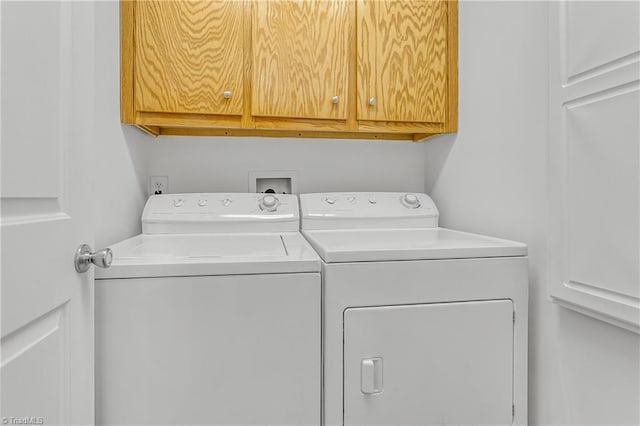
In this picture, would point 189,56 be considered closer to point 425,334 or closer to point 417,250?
point 417,250

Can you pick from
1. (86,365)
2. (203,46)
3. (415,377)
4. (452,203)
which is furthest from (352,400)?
(203,46)

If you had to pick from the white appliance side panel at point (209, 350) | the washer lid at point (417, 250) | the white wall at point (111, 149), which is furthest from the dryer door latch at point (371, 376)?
the white wall at point (111, 149)

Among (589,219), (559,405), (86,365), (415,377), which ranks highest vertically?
(589,219)

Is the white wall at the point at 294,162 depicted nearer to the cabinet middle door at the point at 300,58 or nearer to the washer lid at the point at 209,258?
the cabinet middle door at the point at 300,58

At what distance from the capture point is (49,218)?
2.37 ft

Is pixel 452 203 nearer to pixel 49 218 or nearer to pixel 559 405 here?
pixel 559 405

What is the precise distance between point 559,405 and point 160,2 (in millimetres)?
2010

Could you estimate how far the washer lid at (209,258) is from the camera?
95cm

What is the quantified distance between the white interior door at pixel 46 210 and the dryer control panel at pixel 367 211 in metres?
0.94

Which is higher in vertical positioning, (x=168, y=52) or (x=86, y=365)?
(x=168, y=52)

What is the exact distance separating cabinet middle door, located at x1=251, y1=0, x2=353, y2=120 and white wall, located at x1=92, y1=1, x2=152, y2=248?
1.69 ft

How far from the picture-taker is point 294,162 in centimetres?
185

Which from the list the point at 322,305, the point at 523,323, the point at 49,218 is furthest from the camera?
the point at 523,323

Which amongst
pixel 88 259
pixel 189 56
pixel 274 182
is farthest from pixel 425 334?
pixel 189 56
